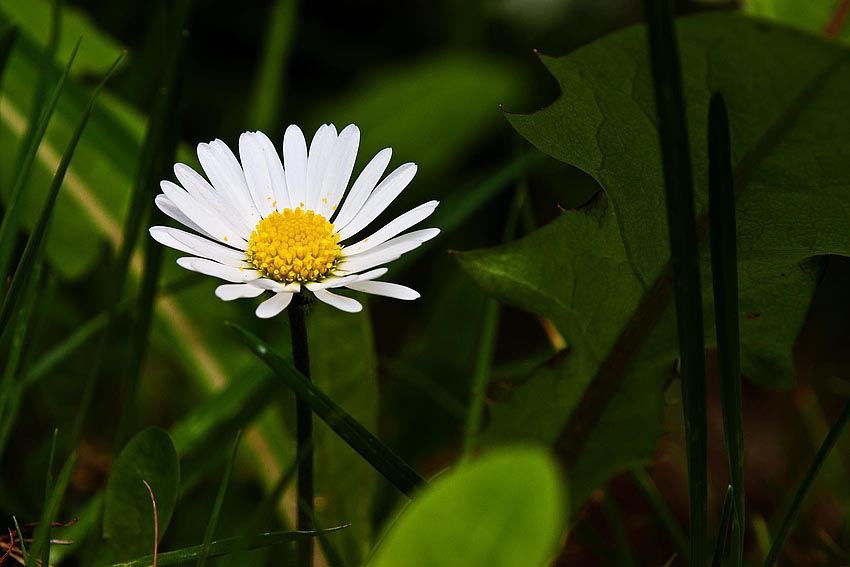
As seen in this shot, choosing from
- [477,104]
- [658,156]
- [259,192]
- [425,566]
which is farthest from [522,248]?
[477,104]

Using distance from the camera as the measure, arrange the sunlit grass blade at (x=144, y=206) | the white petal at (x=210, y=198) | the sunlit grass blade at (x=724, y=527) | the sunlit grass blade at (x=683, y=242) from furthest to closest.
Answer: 1. the sunlit grass blade at (x=144, y=206)
2. the white petal at (x=210, y=198)
3. the sunlit grass blade at (x=724, y=527)
4. the sunlit grass blade at (x=683, y=242)

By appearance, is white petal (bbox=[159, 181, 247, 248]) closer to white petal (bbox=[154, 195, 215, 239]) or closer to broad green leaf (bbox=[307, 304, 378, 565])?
white petal (bbox=[154, 195, 215, 239])

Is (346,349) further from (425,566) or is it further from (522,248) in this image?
(425,566)

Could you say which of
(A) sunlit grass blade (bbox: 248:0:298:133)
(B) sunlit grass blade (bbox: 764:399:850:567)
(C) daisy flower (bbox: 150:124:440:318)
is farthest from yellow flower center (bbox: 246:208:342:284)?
(A) sunlit grass blade (bbox: 248:0:298:133)

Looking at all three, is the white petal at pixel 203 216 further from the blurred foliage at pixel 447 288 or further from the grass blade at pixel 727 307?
the grass blade at pixel 727 307

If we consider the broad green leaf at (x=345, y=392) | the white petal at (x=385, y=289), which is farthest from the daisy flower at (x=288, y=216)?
the broad green leaf at (x=345, y=392)

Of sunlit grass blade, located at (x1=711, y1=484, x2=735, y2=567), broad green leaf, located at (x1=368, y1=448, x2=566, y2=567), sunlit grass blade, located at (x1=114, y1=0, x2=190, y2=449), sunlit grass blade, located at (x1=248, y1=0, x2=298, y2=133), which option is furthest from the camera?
sunlit grass blade, located at (x1=248, y1=0, x2=298, y2=133)
